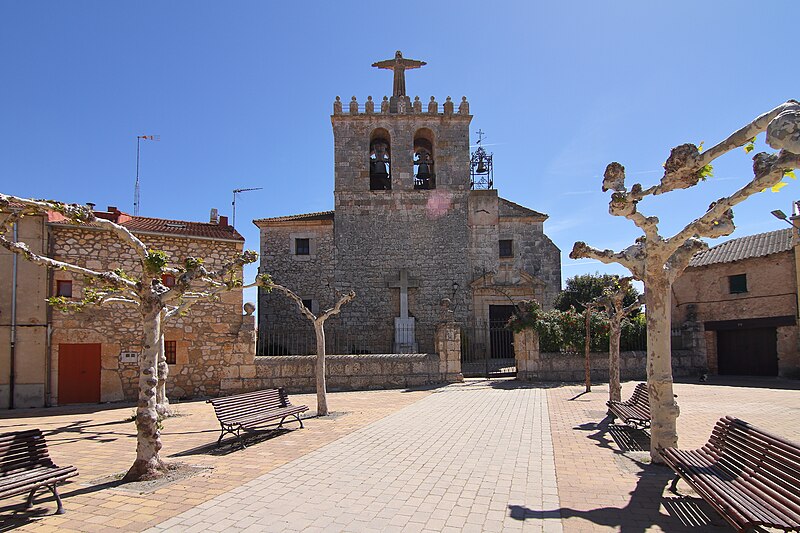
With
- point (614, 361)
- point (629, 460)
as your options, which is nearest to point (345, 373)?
point (614, 361)

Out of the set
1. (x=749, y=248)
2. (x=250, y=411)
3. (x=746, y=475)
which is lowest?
(x=250, y=411)

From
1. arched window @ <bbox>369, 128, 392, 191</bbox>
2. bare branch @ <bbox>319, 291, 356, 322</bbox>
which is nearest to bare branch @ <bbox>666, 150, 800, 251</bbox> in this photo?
bare branch @ <bbox>319, 291, 356, 322</bbox>

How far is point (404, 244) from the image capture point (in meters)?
24.3

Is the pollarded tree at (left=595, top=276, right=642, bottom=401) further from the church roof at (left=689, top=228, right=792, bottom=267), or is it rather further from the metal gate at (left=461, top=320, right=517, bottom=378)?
the church roof at (left=689, top=228, right=792, bottom=267)

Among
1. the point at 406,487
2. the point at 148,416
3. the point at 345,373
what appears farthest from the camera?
the point at 345,373

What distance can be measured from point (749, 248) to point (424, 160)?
46.8 feet

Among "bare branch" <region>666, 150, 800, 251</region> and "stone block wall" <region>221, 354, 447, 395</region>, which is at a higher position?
"bare branch" <region>666, 150, 800, 251</region>

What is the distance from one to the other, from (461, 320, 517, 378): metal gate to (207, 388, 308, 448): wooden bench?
11768 mm

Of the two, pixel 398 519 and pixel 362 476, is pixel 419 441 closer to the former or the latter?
pixel 362 476

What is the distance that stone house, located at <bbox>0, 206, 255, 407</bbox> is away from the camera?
13.8m

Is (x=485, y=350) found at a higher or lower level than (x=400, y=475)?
higher

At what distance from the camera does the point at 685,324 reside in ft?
64.7

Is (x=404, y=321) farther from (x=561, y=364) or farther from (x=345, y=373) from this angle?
(x=561, y=364)

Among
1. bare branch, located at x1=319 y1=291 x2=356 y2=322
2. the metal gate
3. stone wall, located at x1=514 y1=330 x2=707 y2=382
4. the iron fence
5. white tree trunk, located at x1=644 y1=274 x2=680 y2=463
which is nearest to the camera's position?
white tree trunk, located at x1=644 y1=274 x2=680 y2=463
